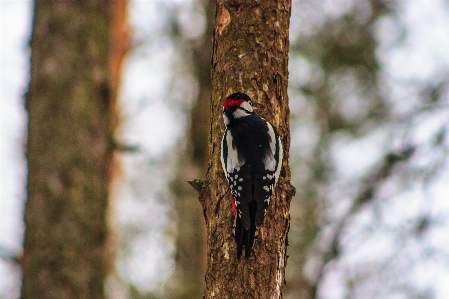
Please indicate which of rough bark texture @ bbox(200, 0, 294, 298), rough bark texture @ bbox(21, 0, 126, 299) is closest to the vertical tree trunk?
rough bark texture @ bbox(21, 0, 126, 299)

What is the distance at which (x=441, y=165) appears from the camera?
5.24 m

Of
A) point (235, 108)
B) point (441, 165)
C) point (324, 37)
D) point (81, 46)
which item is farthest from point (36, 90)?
point (324, 37)

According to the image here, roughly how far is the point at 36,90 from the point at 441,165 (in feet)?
12.7

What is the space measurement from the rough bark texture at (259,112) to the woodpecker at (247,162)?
0.07 meters

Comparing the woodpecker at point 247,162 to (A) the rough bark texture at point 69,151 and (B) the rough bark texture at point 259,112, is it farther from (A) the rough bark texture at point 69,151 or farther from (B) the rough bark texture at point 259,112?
(A) the rough bark texture at point 69,151

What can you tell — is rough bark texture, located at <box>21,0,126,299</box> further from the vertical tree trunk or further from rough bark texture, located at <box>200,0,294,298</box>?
the vertical tree trunk

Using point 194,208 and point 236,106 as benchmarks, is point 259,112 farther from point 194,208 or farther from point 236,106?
point 194,208

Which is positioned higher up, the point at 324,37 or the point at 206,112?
the point at 324,37

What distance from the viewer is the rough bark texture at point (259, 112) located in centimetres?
283

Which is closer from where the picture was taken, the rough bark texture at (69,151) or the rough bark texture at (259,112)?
the rough bark texture at (259,112)

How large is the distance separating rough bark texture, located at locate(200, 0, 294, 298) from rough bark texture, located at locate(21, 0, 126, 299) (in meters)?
1.52

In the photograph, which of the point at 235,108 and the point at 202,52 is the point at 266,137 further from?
the point at 202,52

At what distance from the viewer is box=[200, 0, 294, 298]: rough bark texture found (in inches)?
112

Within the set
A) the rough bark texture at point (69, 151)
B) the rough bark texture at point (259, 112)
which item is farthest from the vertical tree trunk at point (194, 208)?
the rough bark texture at point (259, 112)
